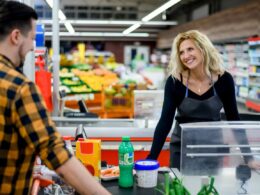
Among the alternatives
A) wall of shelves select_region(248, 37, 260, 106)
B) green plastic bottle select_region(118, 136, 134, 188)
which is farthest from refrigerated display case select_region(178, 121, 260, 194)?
wall of shelves select_region(248, 37, 260, 106)

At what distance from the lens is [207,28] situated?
Answer: 1602 centimetres

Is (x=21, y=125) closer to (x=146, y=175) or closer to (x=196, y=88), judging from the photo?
(x=146, y=175)

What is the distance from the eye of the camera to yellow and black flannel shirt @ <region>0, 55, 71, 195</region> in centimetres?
143

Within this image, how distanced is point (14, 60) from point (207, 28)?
15.1 metres

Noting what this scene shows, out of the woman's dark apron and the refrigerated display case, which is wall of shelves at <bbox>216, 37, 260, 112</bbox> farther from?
the refrigerated display case

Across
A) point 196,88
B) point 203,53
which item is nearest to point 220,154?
point 196,88

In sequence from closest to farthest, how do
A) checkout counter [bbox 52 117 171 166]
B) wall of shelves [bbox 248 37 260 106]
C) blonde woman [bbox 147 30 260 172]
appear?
blonde woman [bbox 147 30 260 172], checkout counter [bbox 52 117 171 166], wall of shelves [bbox 248 37 260 106]

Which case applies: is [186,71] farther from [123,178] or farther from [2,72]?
[2,72]

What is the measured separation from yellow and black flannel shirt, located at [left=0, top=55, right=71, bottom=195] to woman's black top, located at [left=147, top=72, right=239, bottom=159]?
153cm

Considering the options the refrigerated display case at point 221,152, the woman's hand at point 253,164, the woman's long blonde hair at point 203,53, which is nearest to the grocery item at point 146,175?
the refrigerated display case at point 221,152

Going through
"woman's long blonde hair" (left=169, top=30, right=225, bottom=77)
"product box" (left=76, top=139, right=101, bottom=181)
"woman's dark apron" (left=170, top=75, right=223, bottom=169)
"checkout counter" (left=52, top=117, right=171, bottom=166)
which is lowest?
"checkout counter" (left=52, top=117, right=171, bottom=166)

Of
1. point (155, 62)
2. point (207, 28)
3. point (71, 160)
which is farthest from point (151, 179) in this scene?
point (155, 62)

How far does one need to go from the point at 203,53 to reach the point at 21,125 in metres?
1.81

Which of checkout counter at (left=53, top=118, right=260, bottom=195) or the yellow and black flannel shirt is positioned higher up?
the yellow and black flannel shirt
